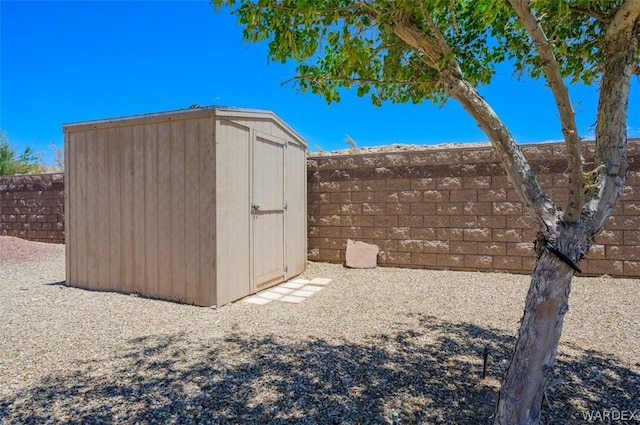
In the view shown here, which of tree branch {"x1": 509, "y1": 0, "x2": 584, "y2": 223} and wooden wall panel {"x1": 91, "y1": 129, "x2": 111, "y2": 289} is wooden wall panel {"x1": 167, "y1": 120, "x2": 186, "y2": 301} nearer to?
wooden wall panel {"x1": 91, "y1": 129, "x2": 111, "y2": 289}

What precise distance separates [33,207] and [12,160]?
522 centimetres

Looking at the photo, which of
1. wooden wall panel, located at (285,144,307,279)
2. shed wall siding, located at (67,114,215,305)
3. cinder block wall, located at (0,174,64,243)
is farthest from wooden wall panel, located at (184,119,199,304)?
cinder block wall, located at (0,174,64,243)

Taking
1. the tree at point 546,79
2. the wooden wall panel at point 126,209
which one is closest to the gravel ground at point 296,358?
the wooden wall panel at point 126,209

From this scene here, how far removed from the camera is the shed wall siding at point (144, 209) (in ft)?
14.3

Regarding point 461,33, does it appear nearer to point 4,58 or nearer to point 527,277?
point 527,277

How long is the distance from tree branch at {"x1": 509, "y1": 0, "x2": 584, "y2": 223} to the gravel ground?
1.11m

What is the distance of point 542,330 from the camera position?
177 centimetres

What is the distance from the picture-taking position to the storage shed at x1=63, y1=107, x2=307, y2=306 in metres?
4.32

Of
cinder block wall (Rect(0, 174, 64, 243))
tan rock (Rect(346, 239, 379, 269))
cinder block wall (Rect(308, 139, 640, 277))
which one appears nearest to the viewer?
cinder block wall (Rect(308, 139, 640, 277))

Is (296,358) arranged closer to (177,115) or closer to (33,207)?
(177,115)

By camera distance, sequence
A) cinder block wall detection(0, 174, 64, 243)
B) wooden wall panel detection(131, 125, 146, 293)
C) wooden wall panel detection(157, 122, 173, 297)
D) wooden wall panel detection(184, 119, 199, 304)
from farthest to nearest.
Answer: cinder block wall detection(0, 174, 64, 243) → wooden wall panel detection(131, 125, 146, 293) → wooden wall panel detection(157, 122, 173, 297) → wooden wall panel detection(184, 119, 199, 304)

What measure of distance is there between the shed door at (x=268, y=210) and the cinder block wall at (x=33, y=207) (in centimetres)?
681

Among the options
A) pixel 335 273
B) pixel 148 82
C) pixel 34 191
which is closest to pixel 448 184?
pixel 335 273
